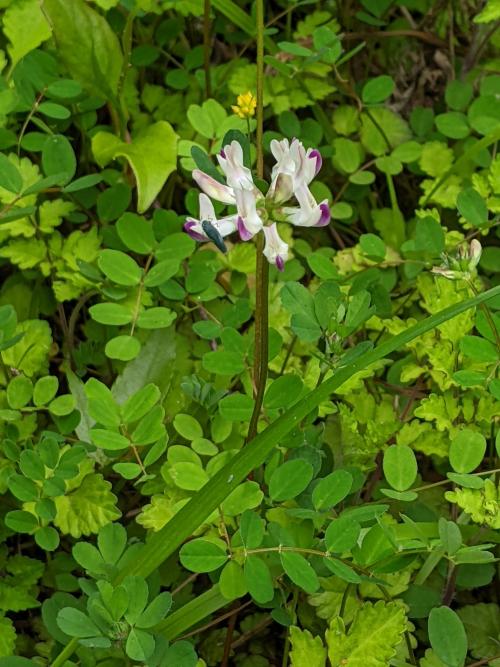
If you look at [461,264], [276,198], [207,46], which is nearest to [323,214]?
[276,198]

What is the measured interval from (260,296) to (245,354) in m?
0.30

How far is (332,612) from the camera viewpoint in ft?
4.79

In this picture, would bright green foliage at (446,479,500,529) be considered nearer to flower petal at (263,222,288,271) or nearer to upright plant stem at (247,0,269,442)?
upright plant stem at (247,0,269,442)

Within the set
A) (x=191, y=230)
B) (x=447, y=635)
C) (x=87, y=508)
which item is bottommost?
(x=447, y=635)

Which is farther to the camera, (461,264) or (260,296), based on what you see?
(461,264)

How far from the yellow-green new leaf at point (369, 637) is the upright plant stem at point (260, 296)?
33 centimetres

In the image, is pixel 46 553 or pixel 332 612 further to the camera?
pixel 46 553

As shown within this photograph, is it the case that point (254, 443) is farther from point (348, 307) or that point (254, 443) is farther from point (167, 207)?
point (167, 207)

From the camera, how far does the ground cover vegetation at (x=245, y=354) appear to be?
4.26 ft

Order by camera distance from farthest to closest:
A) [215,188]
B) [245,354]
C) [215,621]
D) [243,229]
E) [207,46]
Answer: [207,46]
[245,354]
[215,621]
[215,188]
[243,229]

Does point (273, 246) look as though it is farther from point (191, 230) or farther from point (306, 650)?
point (306, 650)

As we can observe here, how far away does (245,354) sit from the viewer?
5.14 feet

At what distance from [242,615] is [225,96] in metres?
1.25

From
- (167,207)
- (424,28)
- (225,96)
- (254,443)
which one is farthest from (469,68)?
(254,443)
